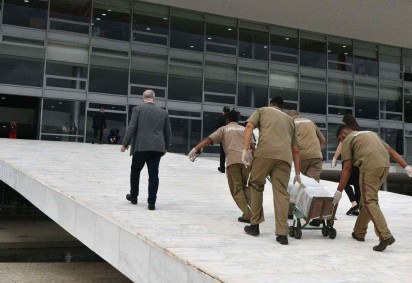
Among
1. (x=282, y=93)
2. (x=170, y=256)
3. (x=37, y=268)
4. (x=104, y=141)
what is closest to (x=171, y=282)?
(x=170, y=256)

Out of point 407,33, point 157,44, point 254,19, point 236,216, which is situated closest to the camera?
point 236,216

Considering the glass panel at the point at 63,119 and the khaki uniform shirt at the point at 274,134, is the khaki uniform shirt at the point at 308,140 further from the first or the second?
the glass panel at the point at 63,119

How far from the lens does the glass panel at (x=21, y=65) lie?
1953 cm

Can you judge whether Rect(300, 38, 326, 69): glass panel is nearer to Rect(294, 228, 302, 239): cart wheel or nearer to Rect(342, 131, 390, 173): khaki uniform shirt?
Rect(342, 131, 390, 173): khaki uniform shirt

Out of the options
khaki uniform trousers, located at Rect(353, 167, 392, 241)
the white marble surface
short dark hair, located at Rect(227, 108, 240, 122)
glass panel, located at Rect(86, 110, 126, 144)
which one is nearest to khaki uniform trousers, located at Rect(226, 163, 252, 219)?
the white marble surface

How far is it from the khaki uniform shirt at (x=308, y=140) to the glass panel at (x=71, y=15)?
16.4 m

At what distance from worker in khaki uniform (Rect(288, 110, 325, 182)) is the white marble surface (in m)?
0.94

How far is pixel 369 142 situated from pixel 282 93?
19433mm

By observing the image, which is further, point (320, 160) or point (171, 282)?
point (320, 160)

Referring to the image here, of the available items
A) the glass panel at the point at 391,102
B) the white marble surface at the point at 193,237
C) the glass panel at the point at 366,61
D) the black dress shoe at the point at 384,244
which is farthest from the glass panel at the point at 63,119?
the glass panel at the point at 391,102

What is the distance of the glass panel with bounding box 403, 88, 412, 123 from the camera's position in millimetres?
26938

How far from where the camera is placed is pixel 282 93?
80.3 feet

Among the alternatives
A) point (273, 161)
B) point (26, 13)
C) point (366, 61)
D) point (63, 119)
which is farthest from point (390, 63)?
point (273, 161)

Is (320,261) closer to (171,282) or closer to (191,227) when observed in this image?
(171,282)
